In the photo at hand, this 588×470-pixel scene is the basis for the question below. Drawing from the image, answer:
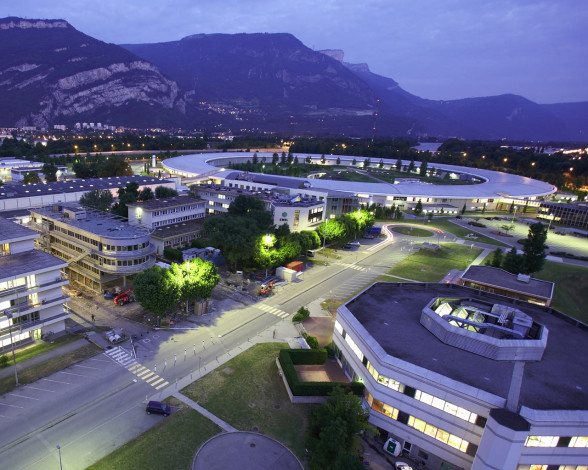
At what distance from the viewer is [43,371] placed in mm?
34844

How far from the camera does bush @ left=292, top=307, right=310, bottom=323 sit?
48094 mm

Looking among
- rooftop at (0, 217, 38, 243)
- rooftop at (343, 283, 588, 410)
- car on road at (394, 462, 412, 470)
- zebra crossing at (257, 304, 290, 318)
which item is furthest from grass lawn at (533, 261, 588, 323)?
rooftop at (0, 217, 38, 243)

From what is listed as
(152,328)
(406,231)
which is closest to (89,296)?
(152,328)

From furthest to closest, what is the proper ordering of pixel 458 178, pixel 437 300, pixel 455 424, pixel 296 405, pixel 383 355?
pixel 458 178 < pixel 437 300 < pixel 296 405 < pixel 383 355 < pixel 455 424

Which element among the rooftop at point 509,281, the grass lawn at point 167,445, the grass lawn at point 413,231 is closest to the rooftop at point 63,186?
the grass lawn at point 413,231

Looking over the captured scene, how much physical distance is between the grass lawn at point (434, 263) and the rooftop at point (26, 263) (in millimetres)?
54113

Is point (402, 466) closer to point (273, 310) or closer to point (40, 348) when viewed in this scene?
point (273, 310)

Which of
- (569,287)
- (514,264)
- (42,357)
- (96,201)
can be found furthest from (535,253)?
(96,201)

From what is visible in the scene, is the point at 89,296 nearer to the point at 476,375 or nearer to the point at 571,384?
the point at 476,375

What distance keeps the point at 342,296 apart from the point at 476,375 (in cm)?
2908

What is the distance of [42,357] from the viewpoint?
36875 mm

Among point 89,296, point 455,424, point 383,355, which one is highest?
point 383,355

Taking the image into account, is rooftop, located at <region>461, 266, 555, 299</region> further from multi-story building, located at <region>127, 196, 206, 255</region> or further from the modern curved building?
the modern curved building

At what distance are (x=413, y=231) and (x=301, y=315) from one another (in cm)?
6340
